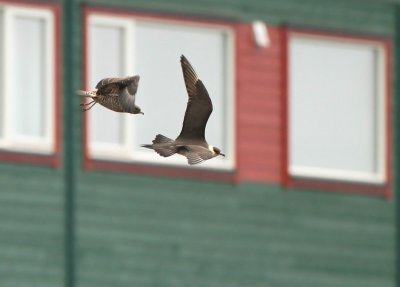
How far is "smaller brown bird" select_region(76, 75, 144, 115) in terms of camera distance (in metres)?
19.2

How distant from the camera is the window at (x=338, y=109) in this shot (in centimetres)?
3619

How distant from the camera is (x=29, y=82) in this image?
33.3 metres

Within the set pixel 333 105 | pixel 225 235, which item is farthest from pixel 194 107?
pixel 333 105

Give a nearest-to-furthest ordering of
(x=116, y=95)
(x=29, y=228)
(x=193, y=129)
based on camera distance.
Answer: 1. (x=116, y=95)
2. (x=193, y=129)
3. (x=29, y=228)

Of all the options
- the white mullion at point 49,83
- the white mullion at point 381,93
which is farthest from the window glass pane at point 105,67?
the white mullion at point 381,93

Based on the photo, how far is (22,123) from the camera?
3334cm

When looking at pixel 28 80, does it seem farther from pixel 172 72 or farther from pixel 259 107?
pixel 259 107

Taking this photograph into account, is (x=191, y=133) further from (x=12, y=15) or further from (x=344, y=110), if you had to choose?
(x=344, y=110)

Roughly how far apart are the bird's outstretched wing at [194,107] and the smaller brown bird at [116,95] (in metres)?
1.57

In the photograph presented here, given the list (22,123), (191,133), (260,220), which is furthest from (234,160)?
(191,133)

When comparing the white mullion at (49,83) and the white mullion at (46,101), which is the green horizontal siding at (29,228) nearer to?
the white mullion at (46,101)

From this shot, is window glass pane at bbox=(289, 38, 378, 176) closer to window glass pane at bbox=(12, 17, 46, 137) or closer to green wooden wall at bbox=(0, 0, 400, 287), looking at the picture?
green wooden wall at bbox=(0, 0, 400, 287)

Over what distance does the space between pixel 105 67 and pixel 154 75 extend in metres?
1.23

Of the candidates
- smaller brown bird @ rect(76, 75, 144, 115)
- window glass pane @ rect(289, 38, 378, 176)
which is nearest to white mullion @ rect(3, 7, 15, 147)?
window glass pane @ rect(289, 38, 378, 176)
